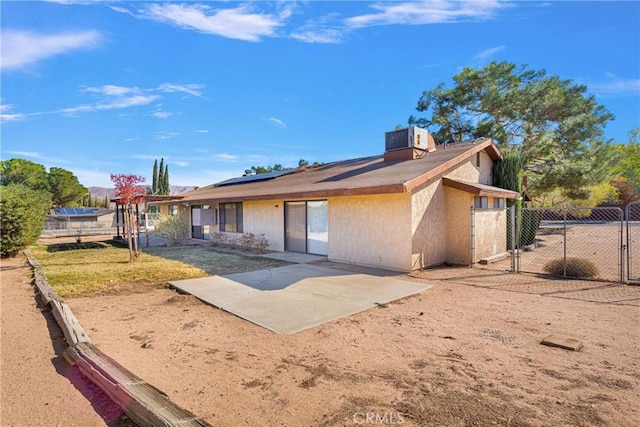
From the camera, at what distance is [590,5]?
1071 centimetres

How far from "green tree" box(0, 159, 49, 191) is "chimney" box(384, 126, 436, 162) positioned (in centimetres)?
5412

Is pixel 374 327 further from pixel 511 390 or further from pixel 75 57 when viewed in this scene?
pixel 75 57

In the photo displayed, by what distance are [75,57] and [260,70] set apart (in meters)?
7.18

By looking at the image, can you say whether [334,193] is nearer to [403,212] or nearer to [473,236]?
[403,212]

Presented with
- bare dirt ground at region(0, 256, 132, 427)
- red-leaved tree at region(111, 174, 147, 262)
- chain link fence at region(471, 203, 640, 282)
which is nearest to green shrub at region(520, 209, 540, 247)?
chain link fence at region(471, 203, 640, 282)

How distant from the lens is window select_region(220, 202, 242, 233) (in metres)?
16.8

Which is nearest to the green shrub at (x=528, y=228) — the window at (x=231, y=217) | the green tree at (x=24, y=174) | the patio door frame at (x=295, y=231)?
the patio door frame at (x=295, y=231)

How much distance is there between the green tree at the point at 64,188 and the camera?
48719 millimetres

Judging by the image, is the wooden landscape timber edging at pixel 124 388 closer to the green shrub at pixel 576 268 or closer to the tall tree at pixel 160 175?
the green shrub at pixel 576 268

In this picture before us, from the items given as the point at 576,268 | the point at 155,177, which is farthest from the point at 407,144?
the point at 155,177

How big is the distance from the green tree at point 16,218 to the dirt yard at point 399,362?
981 cm

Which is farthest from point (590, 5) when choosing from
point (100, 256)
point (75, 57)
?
point (100, 256)

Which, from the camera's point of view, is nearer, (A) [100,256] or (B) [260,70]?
(A) [100,256]

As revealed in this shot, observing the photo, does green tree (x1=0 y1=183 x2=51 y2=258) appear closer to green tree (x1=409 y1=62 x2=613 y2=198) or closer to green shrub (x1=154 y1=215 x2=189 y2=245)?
green shrub (x1=154 y1=215 x2=189 y2=245)
